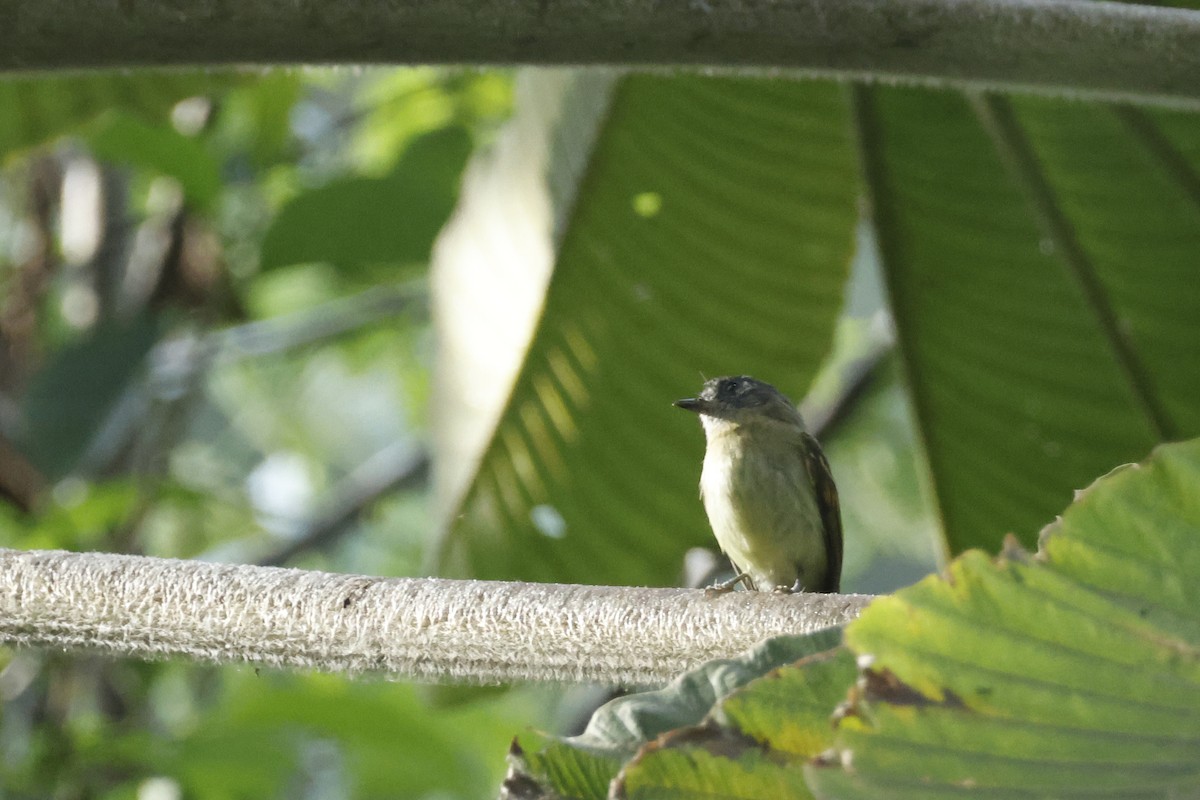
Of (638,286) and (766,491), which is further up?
(638,286)

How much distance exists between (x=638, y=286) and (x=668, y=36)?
2044 mm

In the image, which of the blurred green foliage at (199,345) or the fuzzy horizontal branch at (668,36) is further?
the blurred green foliage at (199,345)

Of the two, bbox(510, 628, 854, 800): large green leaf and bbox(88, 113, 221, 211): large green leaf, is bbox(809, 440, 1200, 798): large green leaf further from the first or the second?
bbox(88, 113, 221, 211): large green leaf

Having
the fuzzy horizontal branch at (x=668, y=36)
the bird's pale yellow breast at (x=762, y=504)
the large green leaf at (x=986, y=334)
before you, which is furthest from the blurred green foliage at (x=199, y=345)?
the large green leaf at (x=986, y=334)

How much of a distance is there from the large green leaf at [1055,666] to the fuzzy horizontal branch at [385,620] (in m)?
0.29

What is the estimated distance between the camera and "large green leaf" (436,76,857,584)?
365 centimetres

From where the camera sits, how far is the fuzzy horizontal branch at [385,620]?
151 centimetres

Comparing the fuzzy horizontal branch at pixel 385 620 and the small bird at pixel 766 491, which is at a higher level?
the fuzzy horizontal branch at pixel 385 620

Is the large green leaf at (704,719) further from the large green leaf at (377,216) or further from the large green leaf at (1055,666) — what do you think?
the large green leaf at (377,216)

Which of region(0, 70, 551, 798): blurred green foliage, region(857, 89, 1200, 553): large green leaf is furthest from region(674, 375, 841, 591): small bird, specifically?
region(0, 70, 551, 798): blurred green foliage

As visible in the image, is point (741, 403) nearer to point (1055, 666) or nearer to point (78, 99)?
point (78, 99)

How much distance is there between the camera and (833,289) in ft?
12.4

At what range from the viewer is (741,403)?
165 inches

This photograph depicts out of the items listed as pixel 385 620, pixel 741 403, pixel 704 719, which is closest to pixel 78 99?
pixel 741 403
